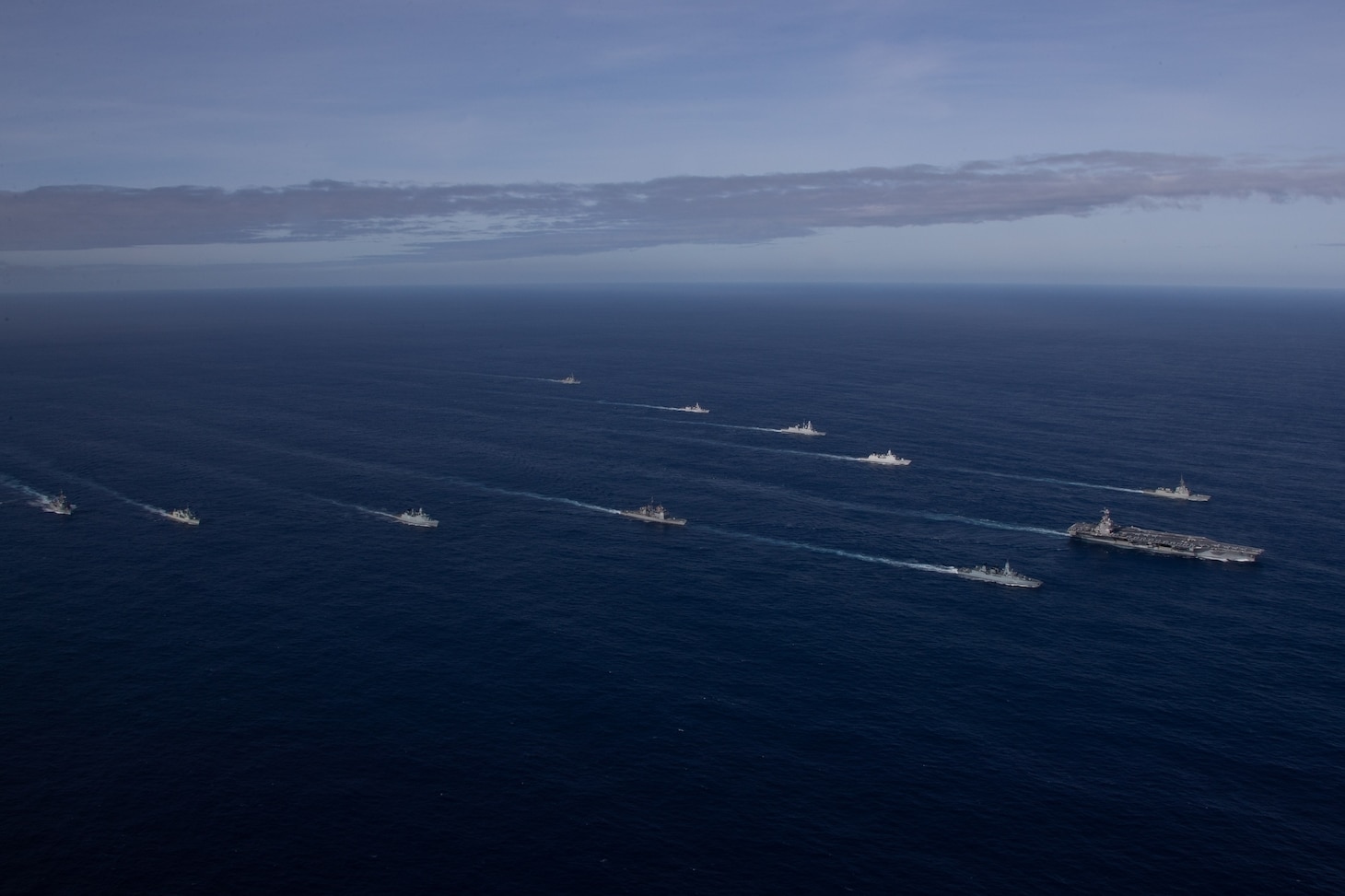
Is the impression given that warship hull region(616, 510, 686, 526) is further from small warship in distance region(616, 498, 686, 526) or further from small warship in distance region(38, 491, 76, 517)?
small warship in distance region(38, 491, 76, 517)

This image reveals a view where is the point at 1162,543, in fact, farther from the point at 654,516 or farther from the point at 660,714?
the point at 660,714

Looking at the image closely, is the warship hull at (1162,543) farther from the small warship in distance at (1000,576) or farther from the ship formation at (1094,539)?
the small warship in distance at (1000,576)

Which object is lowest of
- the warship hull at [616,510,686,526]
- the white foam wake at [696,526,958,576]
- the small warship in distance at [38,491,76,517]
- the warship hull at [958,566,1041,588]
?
the warship hull at [958,566,1041,588]

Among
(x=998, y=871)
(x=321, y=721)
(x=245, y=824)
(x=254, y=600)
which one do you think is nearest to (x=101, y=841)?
(x=245, y=824)

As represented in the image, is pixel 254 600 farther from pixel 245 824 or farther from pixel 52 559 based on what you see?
pixel 245 824

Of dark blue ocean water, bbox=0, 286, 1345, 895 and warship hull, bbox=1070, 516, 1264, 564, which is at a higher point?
warship hull, bbox=1070, 516, 1264, 564

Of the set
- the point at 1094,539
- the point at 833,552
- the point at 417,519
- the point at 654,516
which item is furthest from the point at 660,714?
the point at 1094,539

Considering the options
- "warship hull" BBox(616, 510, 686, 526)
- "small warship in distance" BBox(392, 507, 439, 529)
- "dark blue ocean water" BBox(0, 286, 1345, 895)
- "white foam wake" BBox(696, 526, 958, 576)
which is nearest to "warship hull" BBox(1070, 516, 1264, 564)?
"dark blue ocean water" BBox(0, 286, 1345, 895)

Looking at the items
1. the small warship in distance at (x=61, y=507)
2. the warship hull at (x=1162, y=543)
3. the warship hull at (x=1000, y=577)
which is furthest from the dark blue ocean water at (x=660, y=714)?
the small warship in distance at (x=61, y=507)
